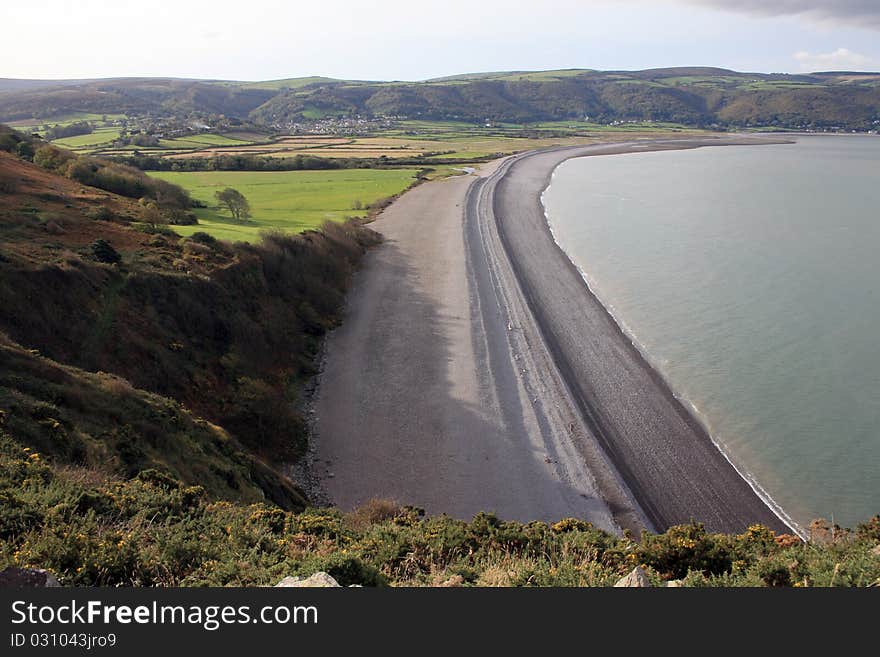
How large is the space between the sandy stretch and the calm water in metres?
2.08

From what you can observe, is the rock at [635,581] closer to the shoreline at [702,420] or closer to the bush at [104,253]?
the shoreline at [702,420]

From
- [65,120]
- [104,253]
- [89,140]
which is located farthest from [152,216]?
[65,120]

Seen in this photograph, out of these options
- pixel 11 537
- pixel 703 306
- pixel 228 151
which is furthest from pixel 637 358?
pixel 228 151

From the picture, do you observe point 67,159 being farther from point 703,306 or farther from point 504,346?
point 703,306

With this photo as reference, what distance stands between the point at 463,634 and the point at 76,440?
11.1 metres

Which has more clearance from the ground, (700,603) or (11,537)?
(700,603)

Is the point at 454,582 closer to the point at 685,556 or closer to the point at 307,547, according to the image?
the point at 307,547

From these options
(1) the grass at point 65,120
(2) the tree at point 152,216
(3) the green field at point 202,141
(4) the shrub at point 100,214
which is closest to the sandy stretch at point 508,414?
(2) the tree at point 152,216

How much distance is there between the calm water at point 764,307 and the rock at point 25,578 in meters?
20.4

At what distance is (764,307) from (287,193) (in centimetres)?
5106

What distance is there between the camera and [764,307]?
118ft

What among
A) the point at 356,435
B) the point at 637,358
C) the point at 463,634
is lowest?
the point at 356,435

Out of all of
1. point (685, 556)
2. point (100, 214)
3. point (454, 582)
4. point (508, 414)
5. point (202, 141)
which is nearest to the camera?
point (454, 582)

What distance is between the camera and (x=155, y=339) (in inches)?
897
